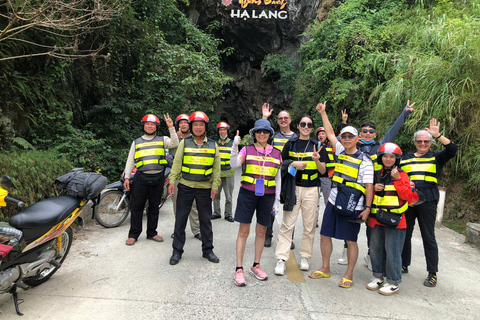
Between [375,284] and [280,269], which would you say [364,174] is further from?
[280,269]

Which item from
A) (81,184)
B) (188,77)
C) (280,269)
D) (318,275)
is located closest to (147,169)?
(81,184)

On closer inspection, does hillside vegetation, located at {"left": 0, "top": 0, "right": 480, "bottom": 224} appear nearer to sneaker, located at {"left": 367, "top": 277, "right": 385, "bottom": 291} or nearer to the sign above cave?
sneaker, located at {"left": 367, "top": 277, "right": 385, "bottom": 291}

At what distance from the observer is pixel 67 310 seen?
3.08 m

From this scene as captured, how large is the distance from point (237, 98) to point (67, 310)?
27477 millimetres

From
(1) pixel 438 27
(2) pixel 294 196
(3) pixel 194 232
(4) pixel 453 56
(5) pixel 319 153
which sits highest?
(1) pixel 438 27

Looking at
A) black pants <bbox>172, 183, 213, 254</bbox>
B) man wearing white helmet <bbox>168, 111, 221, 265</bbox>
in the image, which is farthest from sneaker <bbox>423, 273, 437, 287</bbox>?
black pants <bbox>172, 183, 213, 254</bbox>

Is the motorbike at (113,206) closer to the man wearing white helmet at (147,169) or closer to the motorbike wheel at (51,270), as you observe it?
the man wearing white helmet at (147,169)

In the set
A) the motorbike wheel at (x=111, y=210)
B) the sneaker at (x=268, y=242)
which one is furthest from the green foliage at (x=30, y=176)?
the sneaker at (x=268, y=242)

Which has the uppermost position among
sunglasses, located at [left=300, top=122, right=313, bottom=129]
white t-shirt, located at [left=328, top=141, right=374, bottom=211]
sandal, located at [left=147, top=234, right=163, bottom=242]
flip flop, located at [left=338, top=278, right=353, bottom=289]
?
sunglasses, located at [left=300, top=122, right=313, bottom=129]

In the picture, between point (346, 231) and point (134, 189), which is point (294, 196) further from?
point (134, 189)

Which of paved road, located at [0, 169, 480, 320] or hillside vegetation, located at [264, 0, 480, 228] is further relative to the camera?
hillside vegetation, located at [264, 0, 480, 228]

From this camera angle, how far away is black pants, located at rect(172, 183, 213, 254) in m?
4.46

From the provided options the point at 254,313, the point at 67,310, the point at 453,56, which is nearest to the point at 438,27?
the point at 453,56

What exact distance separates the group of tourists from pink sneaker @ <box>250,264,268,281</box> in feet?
0.04
